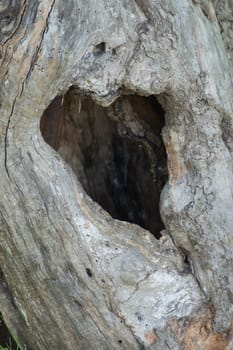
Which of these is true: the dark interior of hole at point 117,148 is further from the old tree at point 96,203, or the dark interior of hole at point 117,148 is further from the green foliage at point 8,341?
the green foliage at point 8,341

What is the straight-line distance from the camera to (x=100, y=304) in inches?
95.8

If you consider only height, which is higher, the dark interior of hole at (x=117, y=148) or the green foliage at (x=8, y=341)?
the dark interior of hole at (x=117, y=148)

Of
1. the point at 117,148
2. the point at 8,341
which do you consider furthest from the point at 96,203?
the point at 8,341

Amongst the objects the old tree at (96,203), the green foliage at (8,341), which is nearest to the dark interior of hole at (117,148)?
the old tree at (96,203)

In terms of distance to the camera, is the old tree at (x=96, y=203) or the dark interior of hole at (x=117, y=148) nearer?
the old tree at (x=96, y=203)

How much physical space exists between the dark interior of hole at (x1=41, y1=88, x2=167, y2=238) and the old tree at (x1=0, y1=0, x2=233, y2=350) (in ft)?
0.03

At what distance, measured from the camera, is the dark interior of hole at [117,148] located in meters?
2.68

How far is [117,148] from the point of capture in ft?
9.97

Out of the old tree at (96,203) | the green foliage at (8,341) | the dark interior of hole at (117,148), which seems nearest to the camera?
the old tree at (96,203)

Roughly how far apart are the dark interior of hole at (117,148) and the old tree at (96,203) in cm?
1

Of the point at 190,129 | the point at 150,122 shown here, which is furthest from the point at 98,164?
the point at 190,129

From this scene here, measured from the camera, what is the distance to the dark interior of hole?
268cm

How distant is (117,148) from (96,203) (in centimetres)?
59

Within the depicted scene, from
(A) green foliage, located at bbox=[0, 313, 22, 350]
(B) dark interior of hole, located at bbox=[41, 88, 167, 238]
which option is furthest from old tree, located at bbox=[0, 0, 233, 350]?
(A) green foliage, located at bbox=[0, 313, 22, 350]
